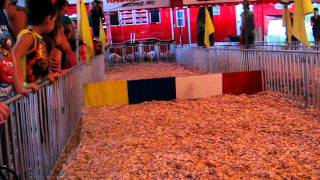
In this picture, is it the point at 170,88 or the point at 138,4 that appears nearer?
the point at 170,88

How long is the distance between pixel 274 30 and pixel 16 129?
23.2 meters

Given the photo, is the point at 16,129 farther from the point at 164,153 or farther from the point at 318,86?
the point at 318,86

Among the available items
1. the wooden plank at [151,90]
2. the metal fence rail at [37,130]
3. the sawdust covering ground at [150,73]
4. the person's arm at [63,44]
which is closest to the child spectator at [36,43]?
the metal fence rail at [37,130]

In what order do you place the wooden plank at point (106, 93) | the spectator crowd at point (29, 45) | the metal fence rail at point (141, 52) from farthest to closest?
the metal fence rail at point (141, 52)
the wooden plank at point (106, 93)
the spectator crowd at point (29, 45)

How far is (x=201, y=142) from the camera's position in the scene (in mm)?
5355

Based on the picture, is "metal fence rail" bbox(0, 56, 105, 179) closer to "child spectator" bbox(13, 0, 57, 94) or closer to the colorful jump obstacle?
"child spectator" bbox(13, 0, 57, 94)

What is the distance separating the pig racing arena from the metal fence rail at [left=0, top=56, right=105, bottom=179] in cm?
24

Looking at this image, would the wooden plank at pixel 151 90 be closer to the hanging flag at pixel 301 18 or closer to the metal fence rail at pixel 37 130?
the hanging flag at pixel 301 18

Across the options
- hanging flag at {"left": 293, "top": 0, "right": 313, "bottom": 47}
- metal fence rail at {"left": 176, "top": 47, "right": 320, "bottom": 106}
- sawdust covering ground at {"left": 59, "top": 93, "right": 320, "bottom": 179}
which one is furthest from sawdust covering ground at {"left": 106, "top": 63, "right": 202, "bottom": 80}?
sawdust covering ground at {"left": 59, "top": 93, "right": 320, "bottom": 179}

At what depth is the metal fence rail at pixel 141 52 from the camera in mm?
22641

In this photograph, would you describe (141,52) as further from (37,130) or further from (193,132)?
(37,130)

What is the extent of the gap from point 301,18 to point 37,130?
542cm

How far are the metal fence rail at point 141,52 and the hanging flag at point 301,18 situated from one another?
568 inches

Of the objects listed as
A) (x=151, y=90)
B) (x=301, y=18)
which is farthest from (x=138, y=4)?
(x=301, y=18)
